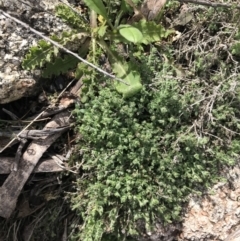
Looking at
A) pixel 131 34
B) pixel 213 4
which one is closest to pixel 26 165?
pixel 131 34

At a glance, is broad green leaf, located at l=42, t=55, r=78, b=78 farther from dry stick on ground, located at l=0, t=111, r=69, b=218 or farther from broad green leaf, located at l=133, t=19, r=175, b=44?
broad green leaf, located at l=133, t=19, r=175, b=44

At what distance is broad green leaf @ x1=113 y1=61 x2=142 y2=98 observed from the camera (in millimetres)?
2625

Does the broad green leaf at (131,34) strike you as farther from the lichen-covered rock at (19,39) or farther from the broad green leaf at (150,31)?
the lichen-covered rock at (19,39)

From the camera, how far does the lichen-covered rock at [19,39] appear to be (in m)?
2.68

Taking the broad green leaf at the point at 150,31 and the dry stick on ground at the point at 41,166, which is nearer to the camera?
the broad green leaf at the point at 150,31

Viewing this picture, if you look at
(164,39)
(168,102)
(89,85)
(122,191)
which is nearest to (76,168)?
(122,191)

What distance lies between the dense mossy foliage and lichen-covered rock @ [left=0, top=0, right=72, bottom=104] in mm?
443

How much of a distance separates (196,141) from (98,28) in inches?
40.4

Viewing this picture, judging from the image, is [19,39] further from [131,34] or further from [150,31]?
[150,31]

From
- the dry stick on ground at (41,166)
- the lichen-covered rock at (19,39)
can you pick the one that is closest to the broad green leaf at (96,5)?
the lichen-covered rock at (19,39)

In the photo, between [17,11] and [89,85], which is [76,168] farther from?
[17,11]

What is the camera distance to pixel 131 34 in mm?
2496

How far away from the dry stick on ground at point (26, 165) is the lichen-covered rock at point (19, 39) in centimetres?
31

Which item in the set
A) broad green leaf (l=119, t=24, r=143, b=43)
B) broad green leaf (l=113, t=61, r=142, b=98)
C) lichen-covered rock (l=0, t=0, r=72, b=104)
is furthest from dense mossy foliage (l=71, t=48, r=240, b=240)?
lichen-covered rock (l=0, t=0, r=72, b=104)
